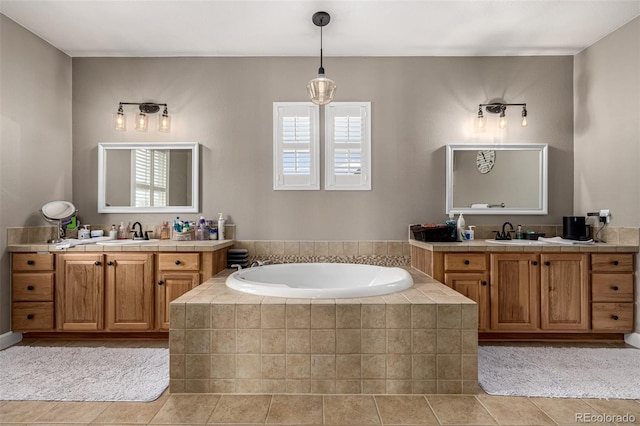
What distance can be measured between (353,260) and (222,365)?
1.65 metres

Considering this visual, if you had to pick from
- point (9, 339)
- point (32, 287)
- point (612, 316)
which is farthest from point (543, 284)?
point (9, 339)

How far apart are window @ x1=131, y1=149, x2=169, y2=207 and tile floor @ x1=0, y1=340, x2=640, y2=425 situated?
1.87 m

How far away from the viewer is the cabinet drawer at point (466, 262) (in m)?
2.82

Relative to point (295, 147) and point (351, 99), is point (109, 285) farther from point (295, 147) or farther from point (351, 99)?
point (351, 99)

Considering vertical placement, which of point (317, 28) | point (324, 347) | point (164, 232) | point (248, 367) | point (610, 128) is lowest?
point (248, 367)

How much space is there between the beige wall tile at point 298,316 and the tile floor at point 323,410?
1.32ft

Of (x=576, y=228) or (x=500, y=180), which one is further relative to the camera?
(x=500, y=180)

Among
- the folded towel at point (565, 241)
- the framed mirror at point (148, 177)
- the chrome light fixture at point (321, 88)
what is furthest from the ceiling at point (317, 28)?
the folded towel at point (565, 241)

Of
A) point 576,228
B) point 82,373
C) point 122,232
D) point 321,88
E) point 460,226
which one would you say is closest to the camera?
point 82,373

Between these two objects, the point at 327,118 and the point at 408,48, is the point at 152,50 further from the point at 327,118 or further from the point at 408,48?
the point at 408,48

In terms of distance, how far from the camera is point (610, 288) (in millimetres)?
2809

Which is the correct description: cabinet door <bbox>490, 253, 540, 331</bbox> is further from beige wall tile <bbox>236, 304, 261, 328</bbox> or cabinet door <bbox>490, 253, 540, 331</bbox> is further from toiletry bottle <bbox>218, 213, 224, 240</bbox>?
toiletry bottle <bbox>218, 213, 224, 240</bbox>

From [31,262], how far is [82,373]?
1.12 m

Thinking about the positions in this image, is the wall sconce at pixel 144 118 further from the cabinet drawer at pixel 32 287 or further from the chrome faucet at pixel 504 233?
the chrome faucet at pixel 504 233
